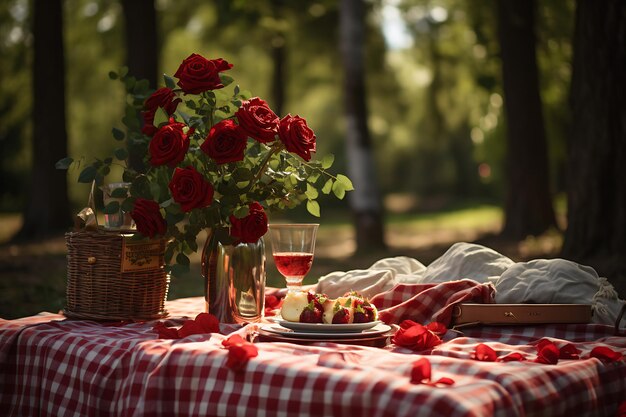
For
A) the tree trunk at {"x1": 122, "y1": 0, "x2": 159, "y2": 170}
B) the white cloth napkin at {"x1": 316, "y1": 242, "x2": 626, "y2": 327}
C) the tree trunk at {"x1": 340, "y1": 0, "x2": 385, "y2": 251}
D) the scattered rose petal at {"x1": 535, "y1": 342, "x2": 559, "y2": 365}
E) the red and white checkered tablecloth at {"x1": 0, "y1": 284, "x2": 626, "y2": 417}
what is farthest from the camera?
the tree trunk at {"x1": 340, "y1": 0, "x2": 385, "y2": 251}

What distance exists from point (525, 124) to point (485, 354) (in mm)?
9590

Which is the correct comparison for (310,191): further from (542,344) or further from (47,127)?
(47,127)

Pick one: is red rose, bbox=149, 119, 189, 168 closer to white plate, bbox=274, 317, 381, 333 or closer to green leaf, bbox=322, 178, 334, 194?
green leaf, bbox=322, 178, 334, 194

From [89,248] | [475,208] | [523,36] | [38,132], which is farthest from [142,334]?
[475,208]

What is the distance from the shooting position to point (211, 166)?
9.65 ft

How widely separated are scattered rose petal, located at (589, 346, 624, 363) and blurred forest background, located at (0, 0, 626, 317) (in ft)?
12.3

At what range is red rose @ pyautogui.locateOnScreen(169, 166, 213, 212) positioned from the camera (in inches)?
108

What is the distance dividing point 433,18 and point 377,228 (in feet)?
21.5

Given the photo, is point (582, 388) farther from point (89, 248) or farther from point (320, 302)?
point (89, 248)

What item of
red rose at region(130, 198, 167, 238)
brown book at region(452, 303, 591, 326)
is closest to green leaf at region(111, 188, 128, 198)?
red rose at region(130, 198, 167, 238)

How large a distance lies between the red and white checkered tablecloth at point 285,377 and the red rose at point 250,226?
0.33 m

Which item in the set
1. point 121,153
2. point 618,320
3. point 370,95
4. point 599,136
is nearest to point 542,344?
point 618,320

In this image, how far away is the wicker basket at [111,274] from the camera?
2986 mm

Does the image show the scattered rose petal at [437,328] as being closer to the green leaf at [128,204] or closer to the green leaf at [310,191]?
the green leaf at [310,191]
